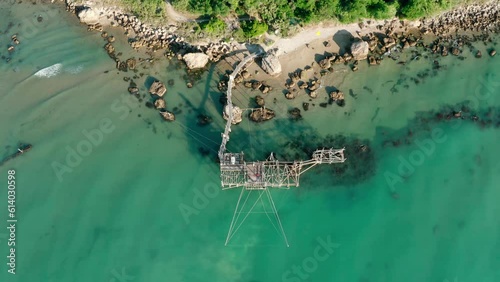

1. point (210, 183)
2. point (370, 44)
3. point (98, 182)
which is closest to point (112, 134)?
point (98, 182)

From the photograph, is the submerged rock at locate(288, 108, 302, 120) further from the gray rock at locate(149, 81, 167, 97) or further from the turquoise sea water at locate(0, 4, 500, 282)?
the gray rock at locate(149, 81, 167, 97)

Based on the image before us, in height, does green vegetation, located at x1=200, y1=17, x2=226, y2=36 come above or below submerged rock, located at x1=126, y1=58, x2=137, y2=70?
above

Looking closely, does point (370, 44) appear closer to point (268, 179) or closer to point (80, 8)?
point (268, 179)

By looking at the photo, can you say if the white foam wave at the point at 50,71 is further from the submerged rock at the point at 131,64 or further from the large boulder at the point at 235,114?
the large boulder at the point at 235,114

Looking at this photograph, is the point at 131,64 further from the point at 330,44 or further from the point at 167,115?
the point at 330,44

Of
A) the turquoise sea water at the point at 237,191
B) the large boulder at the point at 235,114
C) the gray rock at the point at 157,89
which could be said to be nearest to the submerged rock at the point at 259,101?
the turquoise sea water at the point at 237,191

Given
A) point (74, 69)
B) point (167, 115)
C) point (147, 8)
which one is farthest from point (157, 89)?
point (74, 69)

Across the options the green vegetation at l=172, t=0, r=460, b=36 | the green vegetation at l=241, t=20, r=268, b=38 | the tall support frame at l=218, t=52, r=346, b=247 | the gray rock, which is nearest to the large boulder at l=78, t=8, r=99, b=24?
the green vegetation at l=172, t=0, r=460, b=36
